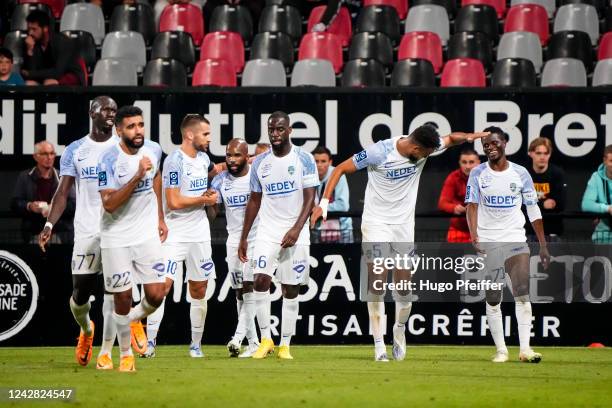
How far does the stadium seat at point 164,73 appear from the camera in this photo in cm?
1582

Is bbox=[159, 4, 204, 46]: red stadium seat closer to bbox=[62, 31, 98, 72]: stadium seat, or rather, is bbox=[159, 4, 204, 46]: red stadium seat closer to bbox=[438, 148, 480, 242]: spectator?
bbox=[62, 31, 98, 72]: stadium seat

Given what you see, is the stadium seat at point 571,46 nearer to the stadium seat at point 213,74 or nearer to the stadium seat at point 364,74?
the stadium seat at point 364,74

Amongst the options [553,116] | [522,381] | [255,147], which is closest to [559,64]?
[553,116]

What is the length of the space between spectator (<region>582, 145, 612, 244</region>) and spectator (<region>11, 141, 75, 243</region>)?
602 centimetres

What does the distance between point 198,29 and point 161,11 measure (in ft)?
2.29

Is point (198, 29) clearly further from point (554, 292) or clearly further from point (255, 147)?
point (554, 292)

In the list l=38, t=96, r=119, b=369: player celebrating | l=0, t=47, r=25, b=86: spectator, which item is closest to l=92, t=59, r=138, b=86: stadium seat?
l=0, t=47, r=25, b=86: spectator

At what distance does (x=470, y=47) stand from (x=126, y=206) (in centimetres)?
794

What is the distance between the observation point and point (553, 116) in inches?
567

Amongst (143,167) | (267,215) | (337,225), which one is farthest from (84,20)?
(143,167)

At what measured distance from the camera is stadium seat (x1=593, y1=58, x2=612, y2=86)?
52.0 feet

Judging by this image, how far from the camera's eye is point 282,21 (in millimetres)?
17453

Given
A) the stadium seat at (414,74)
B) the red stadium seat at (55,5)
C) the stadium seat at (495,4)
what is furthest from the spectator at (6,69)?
the stadium seat at (495,4)

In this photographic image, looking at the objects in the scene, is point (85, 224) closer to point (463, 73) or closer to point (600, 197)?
point (600, 197)
